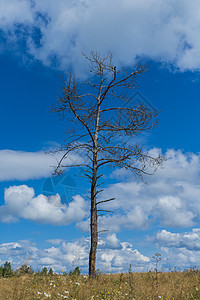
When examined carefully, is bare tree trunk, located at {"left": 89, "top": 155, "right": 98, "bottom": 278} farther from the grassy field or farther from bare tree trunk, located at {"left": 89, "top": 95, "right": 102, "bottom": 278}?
the grassy field

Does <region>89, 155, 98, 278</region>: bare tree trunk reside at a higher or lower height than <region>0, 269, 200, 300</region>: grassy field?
higher

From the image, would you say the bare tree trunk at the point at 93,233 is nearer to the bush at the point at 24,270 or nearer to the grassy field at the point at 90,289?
the grassy field at the point at 90,289

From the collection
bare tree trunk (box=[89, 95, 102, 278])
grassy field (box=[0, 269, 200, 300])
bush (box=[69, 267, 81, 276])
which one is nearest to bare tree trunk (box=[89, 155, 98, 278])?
bare tree trunk (box=[89, 95, 102, 278])

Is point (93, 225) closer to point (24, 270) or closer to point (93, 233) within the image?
point (93, 233)

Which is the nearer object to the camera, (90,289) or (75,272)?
(90,289)

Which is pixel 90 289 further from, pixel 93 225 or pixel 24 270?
pixel 24 270

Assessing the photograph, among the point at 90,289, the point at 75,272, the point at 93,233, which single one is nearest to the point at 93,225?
the point at 93,233

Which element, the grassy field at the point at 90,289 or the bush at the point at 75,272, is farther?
the bush at the point at 75,272

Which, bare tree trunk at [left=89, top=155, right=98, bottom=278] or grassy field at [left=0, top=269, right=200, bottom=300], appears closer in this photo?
grassy field at [left=0, top=269, right=200, bottom=300]

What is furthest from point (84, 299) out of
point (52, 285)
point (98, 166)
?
point (98, 166)

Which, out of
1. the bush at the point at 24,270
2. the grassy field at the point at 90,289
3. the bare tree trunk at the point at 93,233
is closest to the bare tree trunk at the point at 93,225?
the bare tree trunk at the point at 93,233

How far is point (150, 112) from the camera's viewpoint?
13609 mm

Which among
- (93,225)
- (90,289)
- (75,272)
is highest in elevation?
(93,225)

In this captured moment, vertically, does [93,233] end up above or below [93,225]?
below
